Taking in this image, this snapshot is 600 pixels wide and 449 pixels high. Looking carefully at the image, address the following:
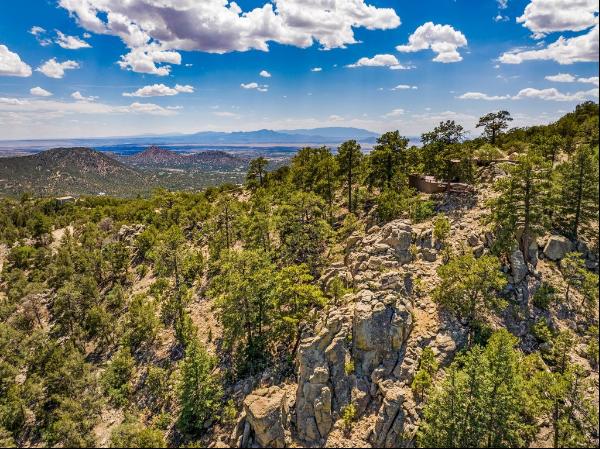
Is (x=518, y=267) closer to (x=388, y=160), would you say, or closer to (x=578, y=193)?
(x=578, y=193)

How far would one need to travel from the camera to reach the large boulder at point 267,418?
29016mm

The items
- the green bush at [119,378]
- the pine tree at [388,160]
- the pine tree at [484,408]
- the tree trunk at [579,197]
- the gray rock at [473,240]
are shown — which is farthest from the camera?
the pine tree at [388,160]

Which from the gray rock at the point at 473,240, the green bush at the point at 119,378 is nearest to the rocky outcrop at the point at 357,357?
the gray rock at the point at 473,240

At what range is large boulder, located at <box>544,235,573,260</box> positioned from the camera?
3638cm

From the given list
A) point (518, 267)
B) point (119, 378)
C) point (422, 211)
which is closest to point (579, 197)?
point (518, 267)

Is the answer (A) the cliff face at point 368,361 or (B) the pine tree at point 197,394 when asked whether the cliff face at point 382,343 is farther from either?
(B) the pine tree at point 197,394

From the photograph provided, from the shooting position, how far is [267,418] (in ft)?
96.4

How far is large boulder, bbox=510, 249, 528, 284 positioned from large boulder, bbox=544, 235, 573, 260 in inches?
129

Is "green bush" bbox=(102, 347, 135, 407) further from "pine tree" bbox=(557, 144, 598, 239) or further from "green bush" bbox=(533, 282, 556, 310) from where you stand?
"pine tree" bbox=(557, 144, 598, 239)

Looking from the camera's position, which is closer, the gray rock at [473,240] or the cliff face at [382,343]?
the cliff face at [382,343]

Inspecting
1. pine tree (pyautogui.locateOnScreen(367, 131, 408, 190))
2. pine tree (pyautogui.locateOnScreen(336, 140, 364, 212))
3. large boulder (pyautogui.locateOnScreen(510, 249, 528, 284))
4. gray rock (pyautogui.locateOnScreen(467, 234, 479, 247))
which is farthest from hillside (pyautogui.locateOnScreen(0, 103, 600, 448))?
pine tree (pyautogui.locateOnScreen(336, 140, 364, 212))

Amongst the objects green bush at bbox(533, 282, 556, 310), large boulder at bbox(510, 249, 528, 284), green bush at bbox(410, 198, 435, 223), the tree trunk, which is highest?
the tree trunk

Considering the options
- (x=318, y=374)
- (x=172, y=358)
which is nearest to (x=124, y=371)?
(x=172, y=358)

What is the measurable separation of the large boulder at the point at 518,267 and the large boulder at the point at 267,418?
27111 millimetres
